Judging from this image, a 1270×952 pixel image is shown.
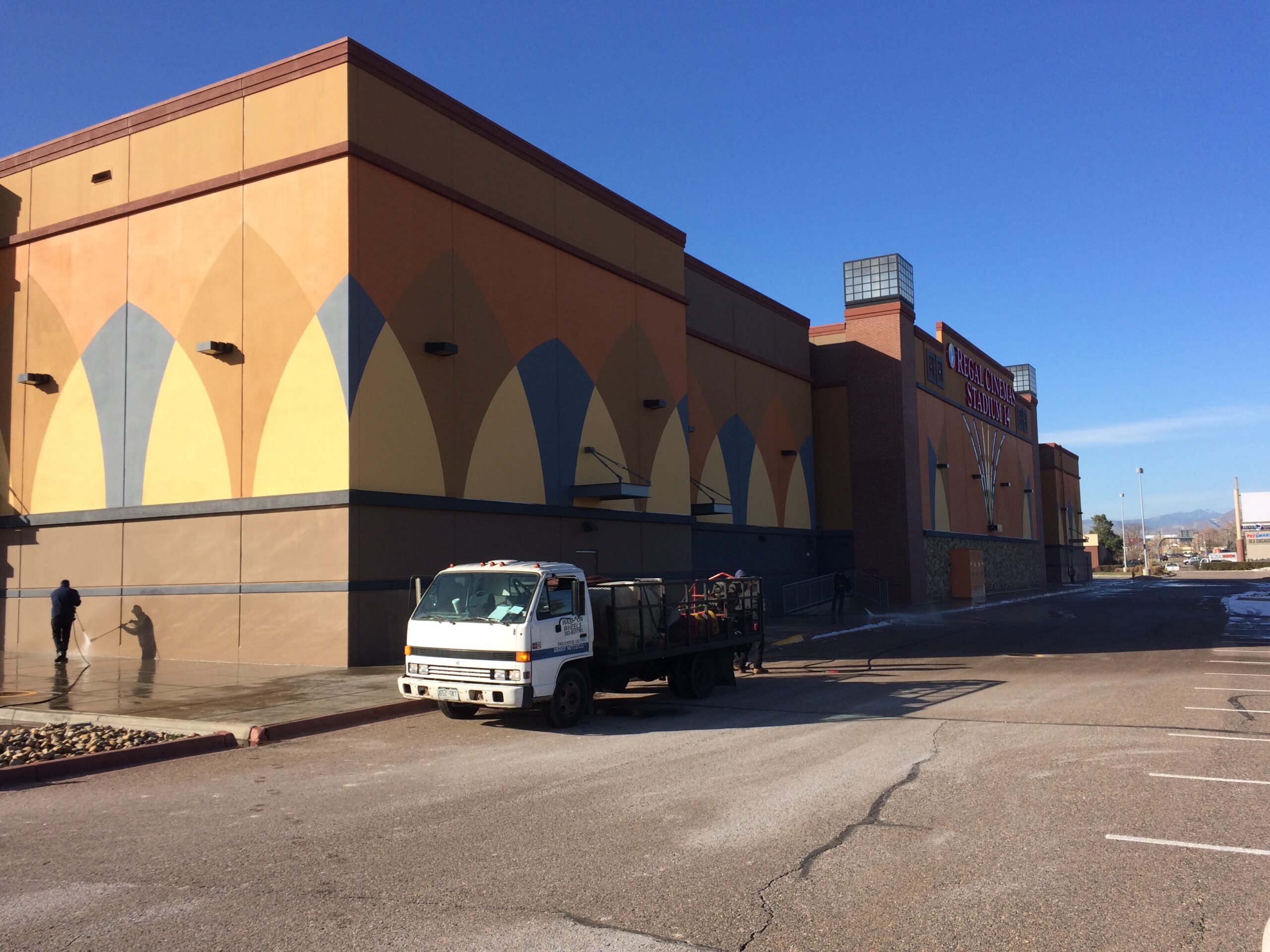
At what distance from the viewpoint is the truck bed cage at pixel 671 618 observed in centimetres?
1321

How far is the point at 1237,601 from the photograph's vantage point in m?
41.0

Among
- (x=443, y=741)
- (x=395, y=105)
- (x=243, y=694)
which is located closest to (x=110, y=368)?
(x=395, y=105)

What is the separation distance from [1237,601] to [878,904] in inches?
1687

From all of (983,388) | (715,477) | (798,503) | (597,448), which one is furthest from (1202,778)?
(983,388)

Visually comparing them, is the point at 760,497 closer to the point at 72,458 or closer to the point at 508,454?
the point at 508,454

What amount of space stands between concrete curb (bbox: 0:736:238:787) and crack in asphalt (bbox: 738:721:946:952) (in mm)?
7463

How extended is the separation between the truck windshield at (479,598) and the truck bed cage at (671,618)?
142 cm

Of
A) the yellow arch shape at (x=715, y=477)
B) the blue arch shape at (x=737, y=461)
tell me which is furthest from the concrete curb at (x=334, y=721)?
the blue arch shape at (x=737, y=461)

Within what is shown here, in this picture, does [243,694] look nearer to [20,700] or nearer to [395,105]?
[20,700]

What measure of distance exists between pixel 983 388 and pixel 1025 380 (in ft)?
55.6

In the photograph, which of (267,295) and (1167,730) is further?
(267,295)

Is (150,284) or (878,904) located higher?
(150,284)

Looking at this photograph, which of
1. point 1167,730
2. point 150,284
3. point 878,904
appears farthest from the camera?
point 150,284

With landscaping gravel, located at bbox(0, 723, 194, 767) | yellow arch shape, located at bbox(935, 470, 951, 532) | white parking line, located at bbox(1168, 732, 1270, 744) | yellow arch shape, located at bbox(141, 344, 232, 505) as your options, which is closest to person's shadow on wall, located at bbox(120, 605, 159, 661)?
yellow arch shape, located at bbox(141, 344, 232, 505)
